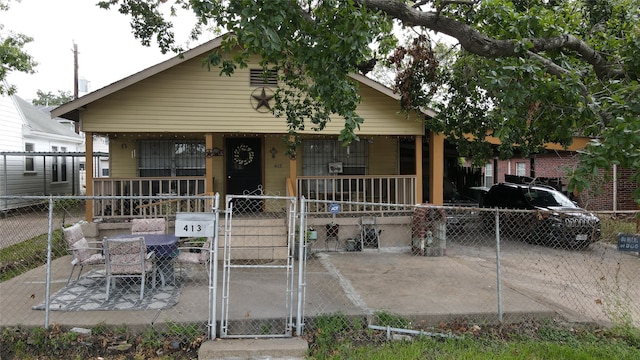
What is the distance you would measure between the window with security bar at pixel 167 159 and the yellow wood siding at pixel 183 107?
187 centimetres

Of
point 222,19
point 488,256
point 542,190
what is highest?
point 222,19

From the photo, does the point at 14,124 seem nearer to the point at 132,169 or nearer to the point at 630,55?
the point at 132,169

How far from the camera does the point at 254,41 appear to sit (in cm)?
479

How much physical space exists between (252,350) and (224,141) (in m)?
8.15

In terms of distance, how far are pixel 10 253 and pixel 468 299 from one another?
945cm

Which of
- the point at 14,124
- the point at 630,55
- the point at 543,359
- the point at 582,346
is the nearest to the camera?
the point at 543,359

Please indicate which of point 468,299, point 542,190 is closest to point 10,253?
point 468,299

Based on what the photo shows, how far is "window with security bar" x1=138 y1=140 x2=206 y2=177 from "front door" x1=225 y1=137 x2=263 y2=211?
2.71 feet

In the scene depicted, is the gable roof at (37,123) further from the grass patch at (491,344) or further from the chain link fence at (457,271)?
the grass patch at (491,344)

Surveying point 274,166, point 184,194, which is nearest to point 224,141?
point 274,166

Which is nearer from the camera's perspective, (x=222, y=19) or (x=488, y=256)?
(x=222, y=19)

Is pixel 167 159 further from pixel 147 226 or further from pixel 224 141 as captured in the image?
pixel 147 226

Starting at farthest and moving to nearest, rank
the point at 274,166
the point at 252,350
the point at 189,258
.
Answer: the point at 274,166
the point at 189,258
the point at 252,350

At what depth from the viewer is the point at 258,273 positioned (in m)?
7.90
